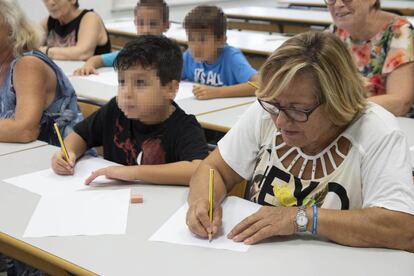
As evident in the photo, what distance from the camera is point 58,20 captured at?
375cm

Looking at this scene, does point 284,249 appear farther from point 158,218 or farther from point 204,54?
point 204,54

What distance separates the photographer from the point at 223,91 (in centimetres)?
282

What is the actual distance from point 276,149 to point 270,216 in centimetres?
27

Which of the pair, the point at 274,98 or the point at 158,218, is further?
the point at 158,218

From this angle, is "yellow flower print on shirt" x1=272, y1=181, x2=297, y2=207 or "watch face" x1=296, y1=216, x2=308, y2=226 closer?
"watch face" x1=296, y1=216, x2=308, y2=226

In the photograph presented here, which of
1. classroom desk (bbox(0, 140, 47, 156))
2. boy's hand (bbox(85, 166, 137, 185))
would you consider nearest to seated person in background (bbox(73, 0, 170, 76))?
classroom desk (bbox(0, 140, 47, 156))

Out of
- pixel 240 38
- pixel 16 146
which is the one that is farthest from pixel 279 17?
pixel 16 146

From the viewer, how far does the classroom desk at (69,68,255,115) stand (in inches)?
104

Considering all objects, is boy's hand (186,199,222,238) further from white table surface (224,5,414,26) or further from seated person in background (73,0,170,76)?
white table surface (224,5,414,26)

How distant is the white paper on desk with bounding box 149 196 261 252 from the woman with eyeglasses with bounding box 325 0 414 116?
3.48ft

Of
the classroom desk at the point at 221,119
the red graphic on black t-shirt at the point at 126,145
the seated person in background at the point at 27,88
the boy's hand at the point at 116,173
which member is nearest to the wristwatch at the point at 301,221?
the boy's hand at the point at 116,173

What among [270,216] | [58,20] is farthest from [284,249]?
[58,20]

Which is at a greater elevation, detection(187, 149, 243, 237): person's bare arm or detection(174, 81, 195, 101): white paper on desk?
detection(187, 149, 243, 237): person's bare arm

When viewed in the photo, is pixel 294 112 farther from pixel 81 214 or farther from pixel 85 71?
pixel 85 71
